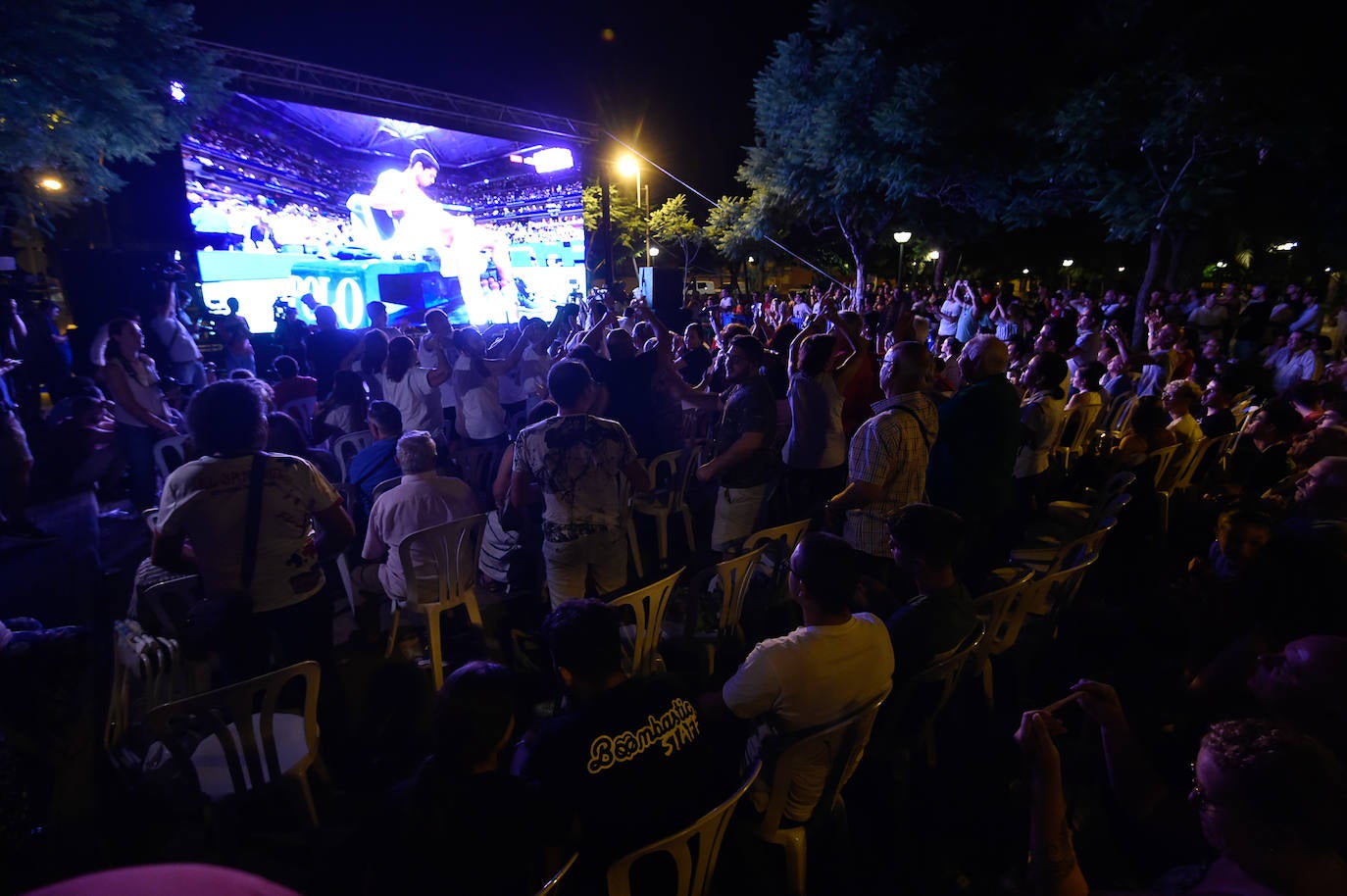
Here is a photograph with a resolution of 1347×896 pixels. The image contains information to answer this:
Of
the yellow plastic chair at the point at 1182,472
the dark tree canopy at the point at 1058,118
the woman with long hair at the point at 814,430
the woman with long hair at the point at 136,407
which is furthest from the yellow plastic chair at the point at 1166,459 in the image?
the dark tree canopy at the point at 1058,118

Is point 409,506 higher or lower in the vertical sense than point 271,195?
lower

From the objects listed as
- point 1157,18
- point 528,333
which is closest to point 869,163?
point 1157,18

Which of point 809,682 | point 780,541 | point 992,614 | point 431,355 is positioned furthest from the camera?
point 431,355

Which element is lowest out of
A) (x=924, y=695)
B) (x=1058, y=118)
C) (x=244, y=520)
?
(x=924, y=695)

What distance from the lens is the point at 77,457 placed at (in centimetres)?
602

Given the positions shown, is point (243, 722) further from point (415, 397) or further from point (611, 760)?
point (415, 397)

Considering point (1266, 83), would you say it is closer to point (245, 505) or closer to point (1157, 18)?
point (1157, 18)

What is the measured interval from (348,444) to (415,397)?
0.66 m

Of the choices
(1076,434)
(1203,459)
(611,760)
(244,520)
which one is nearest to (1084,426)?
(1076,434)

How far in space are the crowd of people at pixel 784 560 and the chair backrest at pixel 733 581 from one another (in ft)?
0.61

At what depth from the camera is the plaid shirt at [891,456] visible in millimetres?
3209

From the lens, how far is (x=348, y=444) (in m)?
5.28

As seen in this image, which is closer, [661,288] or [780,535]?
[780,535]

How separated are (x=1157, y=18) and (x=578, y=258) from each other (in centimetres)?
1495
